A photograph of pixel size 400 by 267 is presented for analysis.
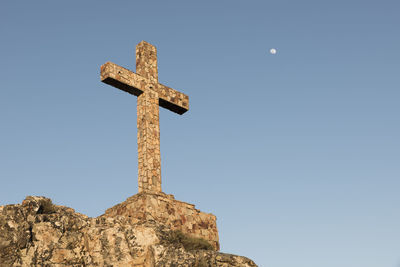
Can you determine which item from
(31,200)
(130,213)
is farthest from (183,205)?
(31,200)

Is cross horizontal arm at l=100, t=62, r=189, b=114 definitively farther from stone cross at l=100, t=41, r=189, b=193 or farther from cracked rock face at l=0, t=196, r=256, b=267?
cracked rock face at l=0, t=196, r=256, b=267

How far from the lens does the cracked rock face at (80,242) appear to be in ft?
32.7

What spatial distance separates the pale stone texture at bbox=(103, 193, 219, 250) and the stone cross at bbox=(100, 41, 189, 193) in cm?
57

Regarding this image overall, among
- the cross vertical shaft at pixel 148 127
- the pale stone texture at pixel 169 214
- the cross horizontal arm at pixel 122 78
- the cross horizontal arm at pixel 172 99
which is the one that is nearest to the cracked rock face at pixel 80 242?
the pale stone texture at pixel 169 214

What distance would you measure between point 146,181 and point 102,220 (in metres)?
2.81

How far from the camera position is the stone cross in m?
14.5

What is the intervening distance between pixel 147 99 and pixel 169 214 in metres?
3.70

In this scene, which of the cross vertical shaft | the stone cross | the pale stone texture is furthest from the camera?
the stone cross

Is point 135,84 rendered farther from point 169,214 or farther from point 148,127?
point 169,214

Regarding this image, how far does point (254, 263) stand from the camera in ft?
37.4

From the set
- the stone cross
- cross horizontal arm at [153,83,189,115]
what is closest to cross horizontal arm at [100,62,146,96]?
the stone cross

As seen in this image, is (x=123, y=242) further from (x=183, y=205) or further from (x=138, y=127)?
(x=138, y=127)

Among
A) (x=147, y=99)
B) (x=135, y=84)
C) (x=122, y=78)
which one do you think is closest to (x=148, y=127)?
(x=147, y=99)

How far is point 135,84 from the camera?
50.6ft
